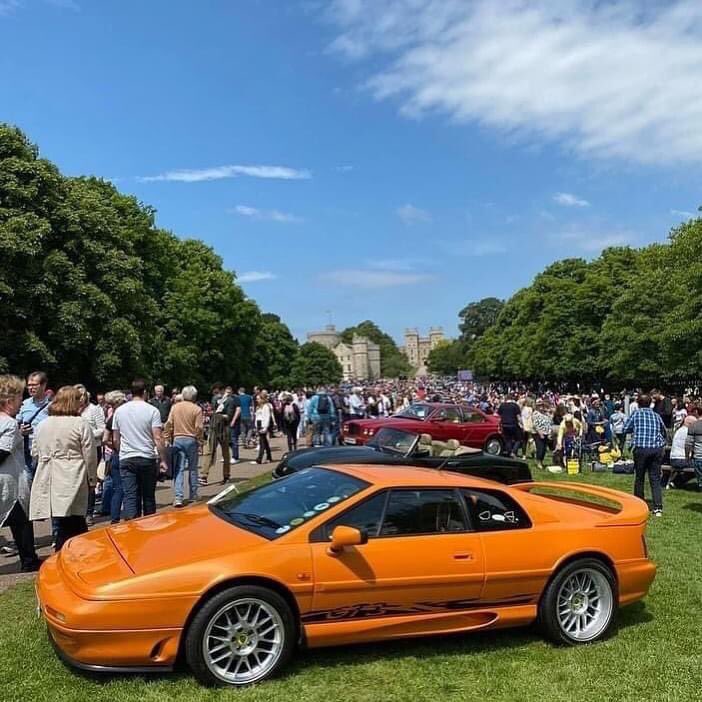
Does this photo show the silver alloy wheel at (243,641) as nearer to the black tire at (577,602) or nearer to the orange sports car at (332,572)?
the orange sports car at (332,572)

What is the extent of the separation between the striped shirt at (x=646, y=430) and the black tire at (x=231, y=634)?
819 cm

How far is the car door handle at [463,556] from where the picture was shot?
222 inches

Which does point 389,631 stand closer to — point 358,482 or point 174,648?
point 358,482

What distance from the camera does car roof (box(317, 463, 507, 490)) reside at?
5.85m

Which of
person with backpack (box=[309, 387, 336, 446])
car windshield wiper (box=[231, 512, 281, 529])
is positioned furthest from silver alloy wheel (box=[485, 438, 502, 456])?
car windshield wiper (box=[231, 512, 281, 529])

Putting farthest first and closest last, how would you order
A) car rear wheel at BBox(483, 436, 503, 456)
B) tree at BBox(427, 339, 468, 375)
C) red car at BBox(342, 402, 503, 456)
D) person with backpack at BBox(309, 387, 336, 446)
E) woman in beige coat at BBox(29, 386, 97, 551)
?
tree at BBox(427, 339, 468, 375), car rear wheel at BBox(483, 436, 503, 456), red car at BBox(342, 402, 503, 456), person with backpack at BBox(309, 387, 336, 446), woman in beige coat at BBox(29, 386, 97, 551)

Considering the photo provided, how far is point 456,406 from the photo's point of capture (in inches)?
853

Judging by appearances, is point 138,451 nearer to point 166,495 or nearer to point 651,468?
point 166,495

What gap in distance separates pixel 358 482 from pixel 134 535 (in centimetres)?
170

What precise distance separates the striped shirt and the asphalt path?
22.5 feet

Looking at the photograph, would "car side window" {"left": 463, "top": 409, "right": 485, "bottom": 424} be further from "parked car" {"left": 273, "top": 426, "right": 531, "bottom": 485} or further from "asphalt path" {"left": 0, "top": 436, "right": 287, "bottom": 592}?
"parked car" {"left": 273, "top": 426, "right": 531, "bottom": 485}

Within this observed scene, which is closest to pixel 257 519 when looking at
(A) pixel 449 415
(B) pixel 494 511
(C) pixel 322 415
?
(B) pixel 494 511

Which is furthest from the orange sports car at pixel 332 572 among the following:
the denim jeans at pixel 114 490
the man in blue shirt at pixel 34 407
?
the denim jeans at pixel 114 490

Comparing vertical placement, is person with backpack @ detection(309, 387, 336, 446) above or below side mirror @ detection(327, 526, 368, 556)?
above
